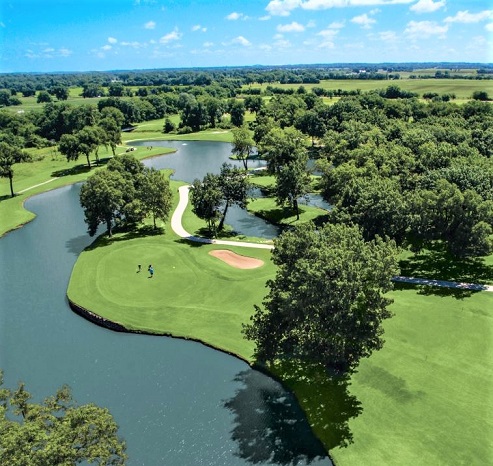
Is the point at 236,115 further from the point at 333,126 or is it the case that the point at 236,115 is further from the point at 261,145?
the point at 261,145

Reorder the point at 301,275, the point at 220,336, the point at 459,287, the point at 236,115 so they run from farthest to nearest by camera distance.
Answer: the point at 236,115 → the point at 459,287 → the point at 220,336 → the point at 301,275

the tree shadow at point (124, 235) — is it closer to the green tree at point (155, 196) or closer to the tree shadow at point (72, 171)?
the green tree at point (155, 196)

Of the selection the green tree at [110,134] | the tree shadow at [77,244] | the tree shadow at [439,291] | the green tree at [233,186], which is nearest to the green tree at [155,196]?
the green tree at [233,186]

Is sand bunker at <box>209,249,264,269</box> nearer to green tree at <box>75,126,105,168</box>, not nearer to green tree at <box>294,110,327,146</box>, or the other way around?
green tree at <box>75,126,105,168</box>

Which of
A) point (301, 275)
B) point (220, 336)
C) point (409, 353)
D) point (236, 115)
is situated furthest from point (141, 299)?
point (236, 115)

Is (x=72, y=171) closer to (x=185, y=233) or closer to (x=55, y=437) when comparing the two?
(x=185, y=233)

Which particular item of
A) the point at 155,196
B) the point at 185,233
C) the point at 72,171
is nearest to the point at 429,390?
the point at 185,233

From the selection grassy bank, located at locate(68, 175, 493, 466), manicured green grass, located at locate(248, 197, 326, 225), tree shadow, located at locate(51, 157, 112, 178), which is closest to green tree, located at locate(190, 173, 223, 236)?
grassy bank, located at locate(68, 175, 493, 466)
